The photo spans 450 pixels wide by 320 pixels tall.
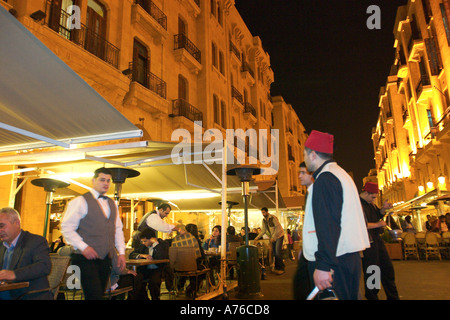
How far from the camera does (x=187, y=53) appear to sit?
16.9 m

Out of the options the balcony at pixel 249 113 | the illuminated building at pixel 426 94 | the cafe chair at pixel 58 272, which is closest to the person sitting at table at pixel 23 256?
the cafe chair at pixel 58 272

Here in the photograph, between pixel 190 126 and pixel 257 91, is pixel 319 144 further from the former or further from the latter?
pixel 257 91

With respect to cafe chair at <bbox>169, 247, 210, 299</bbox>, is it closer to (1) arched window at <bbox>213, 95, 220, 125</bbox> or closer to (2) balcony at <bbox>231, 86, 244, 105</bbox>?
(1) arched window at <bbox>213, 95, 220, 125</bbox>

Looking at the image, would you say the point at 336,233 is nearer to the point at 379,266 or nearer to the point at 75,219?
the point at 75,219

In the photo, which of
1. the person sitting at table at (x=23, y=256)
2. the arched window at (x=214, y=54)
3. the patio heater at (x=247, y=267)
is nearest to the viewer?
the person sitting at table at (x=23, y=256)

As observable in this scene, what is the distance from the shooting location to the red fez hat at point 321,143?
275 cm

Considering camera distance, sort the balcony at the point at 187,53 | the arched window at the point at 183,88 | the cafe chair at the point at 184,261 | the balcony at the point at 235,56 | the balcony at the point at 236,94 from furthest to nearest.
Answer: the balcony at the point at 235,56, the balcony at the point at 236,94, the arched window at the point at 183,88, the balcony at the point at 187,53, the cafe chair at the point at 184,261

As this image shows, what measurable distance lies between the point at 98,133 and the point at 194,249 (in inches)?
123

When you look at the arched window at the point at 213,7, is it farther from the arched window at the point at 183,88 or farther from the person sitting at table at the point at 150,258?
the person sitting at table at the point at 150,258

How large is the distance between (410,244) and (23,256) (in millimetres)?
15354

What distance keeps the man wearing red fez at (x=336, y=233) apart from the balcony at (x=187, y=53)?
50.7ft

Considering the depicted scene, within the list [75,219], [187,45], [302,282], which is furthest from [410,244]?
[75,219]

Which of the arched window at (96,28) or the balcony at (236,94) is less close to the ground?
the balcony at (236,94)

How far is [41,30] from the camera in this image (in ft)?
29.0
